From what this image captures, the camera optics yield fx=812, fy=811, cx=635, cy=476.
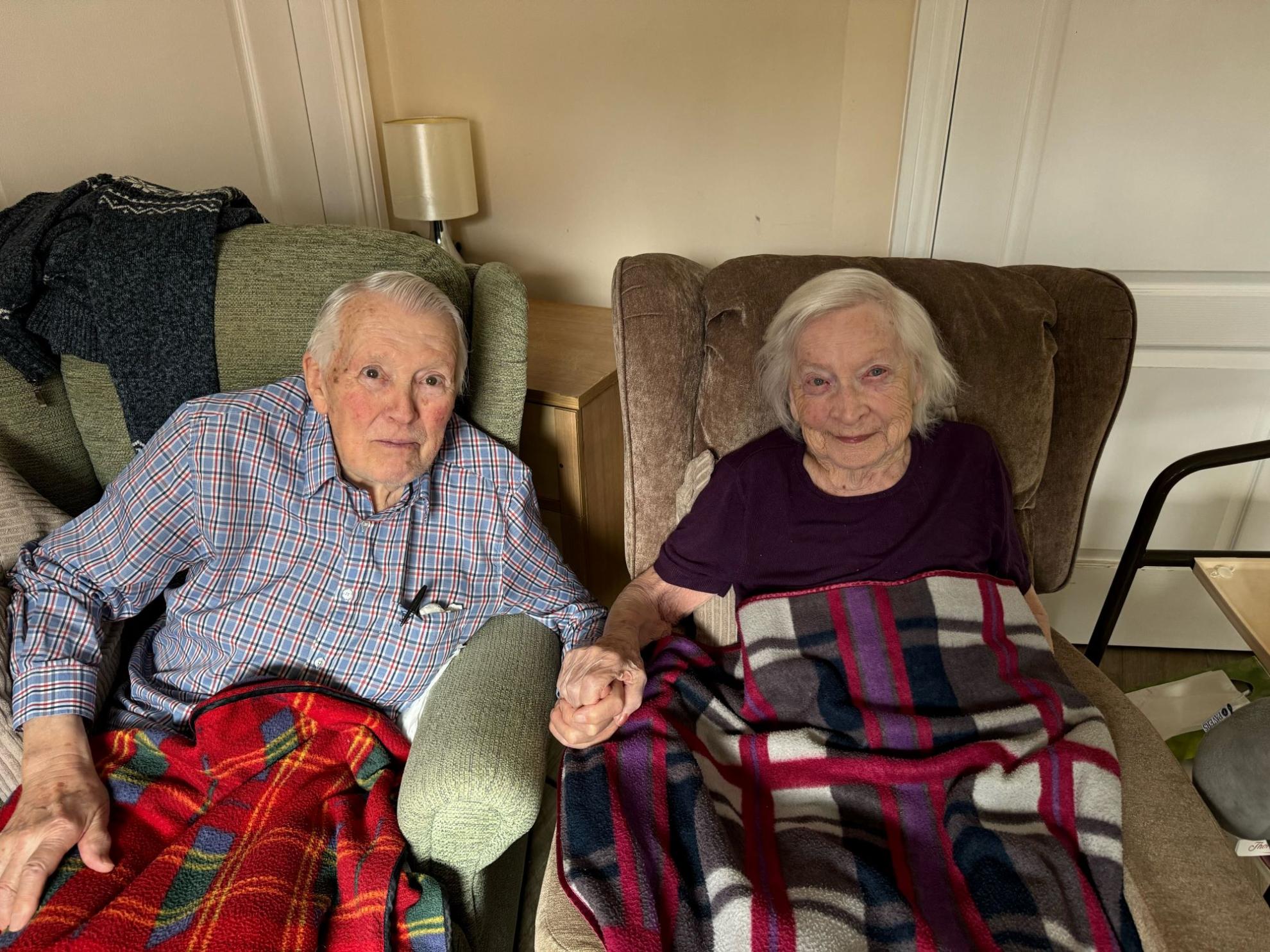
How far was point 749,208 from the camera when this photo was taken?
2.04 m

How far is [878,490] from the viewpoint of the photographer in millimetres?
1197

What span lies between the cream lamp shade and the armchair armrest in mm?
1321

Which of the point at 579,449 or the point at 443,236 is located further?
the point at 443,236

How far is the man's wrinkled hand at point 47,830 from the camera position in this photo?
3.09 feet

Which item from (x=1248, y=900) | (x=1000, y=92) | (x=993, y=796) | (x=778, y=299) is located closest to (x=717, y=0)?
(x=1000, y=92)

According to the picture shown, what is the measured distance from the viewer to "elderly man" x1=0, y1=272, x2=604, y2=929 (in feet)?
3.76

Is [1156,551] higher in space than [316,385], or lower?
lower

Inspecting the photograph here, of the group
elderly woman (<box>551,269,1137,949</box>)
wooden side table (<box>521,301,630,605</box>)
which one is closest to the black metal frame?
elderly woman (<box>551,269,1137,949</box>)

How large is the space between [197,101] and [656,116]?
1076 millimetres

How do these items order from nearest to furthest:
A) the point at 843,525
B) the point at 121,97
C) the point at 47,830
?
the point at 47,830 → the point at 843,525 → the point at 121,97

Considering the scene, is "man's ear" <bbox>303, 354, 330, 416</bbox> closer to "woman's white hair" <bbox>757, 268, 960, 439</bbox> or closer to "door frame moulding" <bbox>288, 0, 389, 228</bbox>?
"woman's white hair" <bbox>757, 268, 960, 439</bbox>

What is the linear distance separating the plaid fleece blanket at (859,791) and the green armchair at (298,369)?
0.20 metres

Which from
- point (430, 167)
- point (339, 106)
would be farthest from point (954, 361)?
point (339, 106)

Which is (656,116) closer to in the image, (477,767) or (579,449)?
(579,449)
